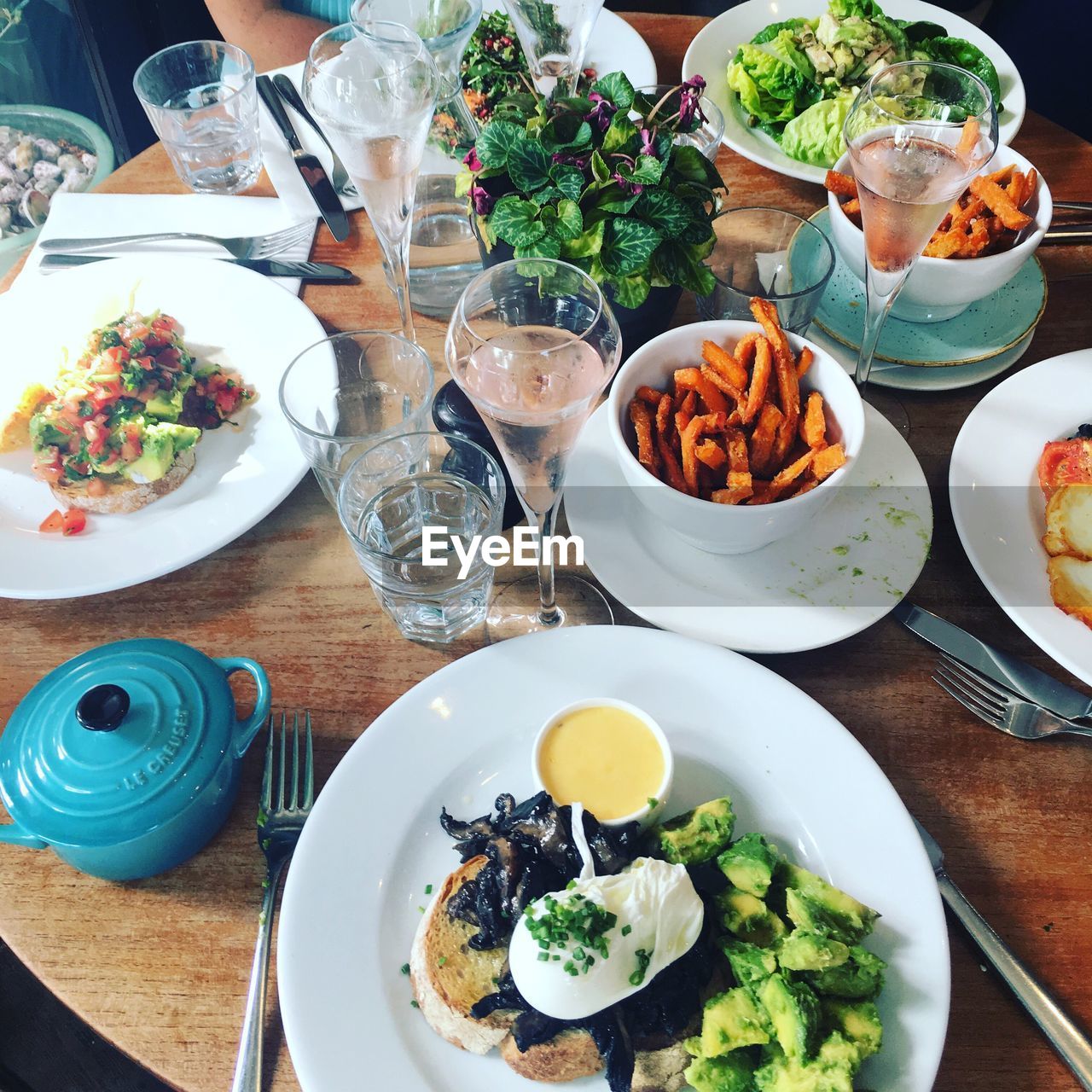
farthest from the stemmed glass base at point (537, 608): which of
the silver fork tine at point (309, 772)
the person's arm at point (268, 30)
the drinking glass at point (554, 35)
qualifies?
the person's arm at point (268, 30)

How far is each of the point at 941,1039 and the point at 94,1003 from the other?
0.90m

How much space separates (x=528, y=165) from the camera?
1370mm

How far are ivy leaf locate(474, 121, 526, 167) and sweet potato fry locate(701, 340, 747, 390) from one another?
42cm

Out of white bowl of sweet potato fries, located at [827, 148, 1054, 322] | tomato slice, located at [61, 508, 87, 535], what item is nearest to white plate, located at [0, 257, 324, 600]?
tomato slice, located at [61, 508, 87, 535]

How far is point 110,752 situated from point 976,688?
43.1 inches

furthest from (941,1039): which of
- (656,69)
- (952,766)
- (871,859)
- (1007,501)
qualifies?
(656,69)

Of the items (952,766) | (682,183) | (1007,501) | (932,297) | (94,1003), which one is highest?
(682,183)

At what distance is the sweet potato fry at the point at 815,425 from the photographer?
4.23ft

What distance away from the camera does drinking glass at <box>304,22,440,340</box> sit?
1.32 metres

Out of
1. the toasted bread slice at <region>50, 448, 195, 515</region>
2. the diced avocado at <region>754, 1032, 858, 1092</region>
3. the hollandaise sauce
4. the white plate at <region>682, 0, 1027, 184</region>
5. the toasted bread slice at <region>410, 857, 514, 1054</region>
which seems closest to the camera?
the diced avocado at <region>754, 1032, 858, 1092</region>

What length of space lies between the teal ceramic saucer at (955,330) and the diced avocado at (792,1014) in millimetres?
1039

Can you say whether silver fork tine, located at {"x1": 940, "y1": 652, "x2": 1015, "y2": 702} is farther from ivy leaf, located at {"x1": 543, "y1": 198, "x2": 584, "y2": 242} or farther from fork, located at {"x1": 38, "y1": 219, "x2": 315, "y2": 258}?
fork, located at {"x1": 38, "y1": 219, "x2": 315, "y2": 258}

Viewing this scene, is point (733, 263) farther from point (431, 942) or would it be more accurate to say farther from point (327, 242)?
point (431, 942)

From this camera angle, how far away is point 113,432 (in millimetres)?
1477
